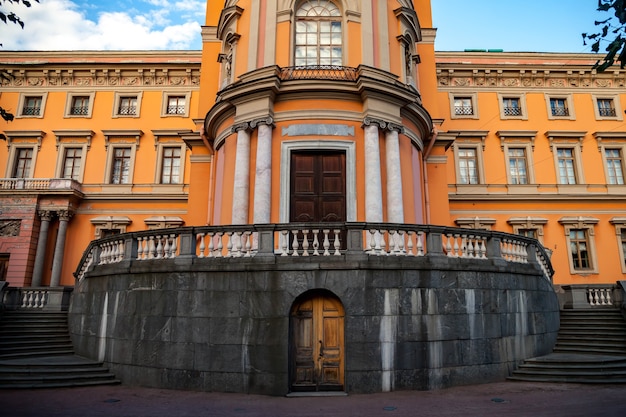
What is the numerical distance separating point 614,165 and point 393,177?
770 inches

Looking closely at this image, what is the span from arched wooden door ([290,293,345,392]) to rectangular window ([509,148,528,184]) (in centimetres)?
2056

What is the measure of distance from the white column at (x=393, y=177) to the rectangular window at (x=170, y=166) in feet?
51.4

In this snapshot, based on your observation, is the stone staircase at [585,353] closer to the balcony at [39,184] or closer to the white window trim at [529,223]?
the white window trim at [529,223]

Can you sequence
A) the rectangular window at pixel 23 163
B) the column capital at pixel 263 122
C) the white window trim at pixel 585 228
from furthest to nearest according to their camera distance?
the rectangular window at pixel 23 163 → the white window trim at pixel 585 228 → the column capital at pixel 263 122

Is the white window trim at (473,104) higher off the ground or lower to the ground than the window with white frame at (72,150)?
higher

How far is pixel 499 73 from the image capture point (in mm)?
27281

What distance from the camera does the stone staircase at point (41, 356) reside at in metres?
9.99

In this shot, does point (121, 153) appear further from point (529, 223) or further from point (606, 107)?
point (606, 107)

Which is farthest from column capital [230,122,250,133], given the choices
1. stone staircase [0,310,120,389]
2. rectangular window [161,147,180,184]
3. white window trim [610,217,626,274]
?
white window trim [610,217,626,274]

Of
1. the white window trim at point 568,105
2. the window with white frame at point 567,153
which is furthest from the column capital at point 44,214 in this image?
the white window trim at point 568,105

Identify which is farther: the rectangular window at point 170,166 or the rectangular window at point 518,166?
the rectangular window at point 170,166

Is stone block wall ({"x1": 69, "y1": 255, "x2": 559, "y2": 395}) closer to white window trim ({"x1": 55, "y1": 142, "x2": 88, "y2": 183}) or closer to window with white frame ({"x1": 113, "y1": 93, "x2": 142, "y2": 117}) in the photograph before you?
white window trim ({"x1": 55, "y1": 142, "x2": 88, "y2": 183})

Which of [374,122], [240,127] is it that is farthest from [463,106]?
[240,127]

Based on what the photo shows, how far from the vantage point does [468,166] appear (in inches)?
1046
